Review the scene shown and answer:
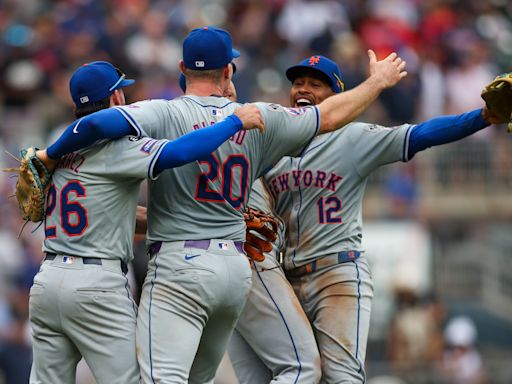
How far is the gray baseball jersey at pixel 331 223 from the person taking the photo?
740cm

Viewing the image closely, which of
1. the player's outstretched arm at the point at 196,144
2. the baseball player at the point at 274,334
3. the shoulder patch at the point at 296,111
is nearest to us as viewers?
the player's outstretched arm at the point at 196,144

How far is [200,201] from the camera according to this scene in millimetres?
6609

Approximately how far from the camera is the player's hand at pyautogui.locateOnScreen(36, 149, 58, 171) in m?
6.63

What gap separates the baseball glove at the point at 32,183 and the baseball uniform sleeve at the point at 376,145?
1.96 meters

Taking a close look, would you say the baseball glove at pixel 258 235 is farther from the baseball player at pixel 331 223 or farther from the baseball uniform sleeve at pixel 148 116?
the baseball uniform sleeve at pixel 148 116

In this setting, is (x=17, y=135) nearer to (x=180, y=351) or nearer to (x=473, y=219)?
(x=473, y=219)

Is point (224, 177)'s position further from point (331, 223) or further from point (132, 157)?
point (331, 223)

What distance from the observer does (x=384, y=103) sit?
15766mm

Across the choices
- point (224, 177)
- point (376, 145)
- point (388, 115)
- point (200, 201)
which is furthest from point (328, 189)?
point (388, 115)

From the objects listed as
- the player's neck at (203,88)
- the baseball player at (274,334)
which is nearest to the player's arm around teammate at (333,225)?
the baseball player at (274,334)

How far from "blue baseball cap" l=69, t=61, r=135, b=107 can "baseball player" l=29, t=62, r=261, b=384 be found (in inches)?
13.9

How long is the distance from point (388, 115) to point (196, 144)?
377 inches

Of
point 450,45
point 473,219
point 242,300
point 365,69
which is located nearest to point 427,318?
point 473,219

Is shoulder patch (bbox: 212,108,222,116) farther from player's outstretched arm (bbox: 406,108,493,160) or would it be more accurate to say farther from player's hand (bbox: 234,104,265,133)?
player's outstretched arm (bbox: 406,108,493,160)
